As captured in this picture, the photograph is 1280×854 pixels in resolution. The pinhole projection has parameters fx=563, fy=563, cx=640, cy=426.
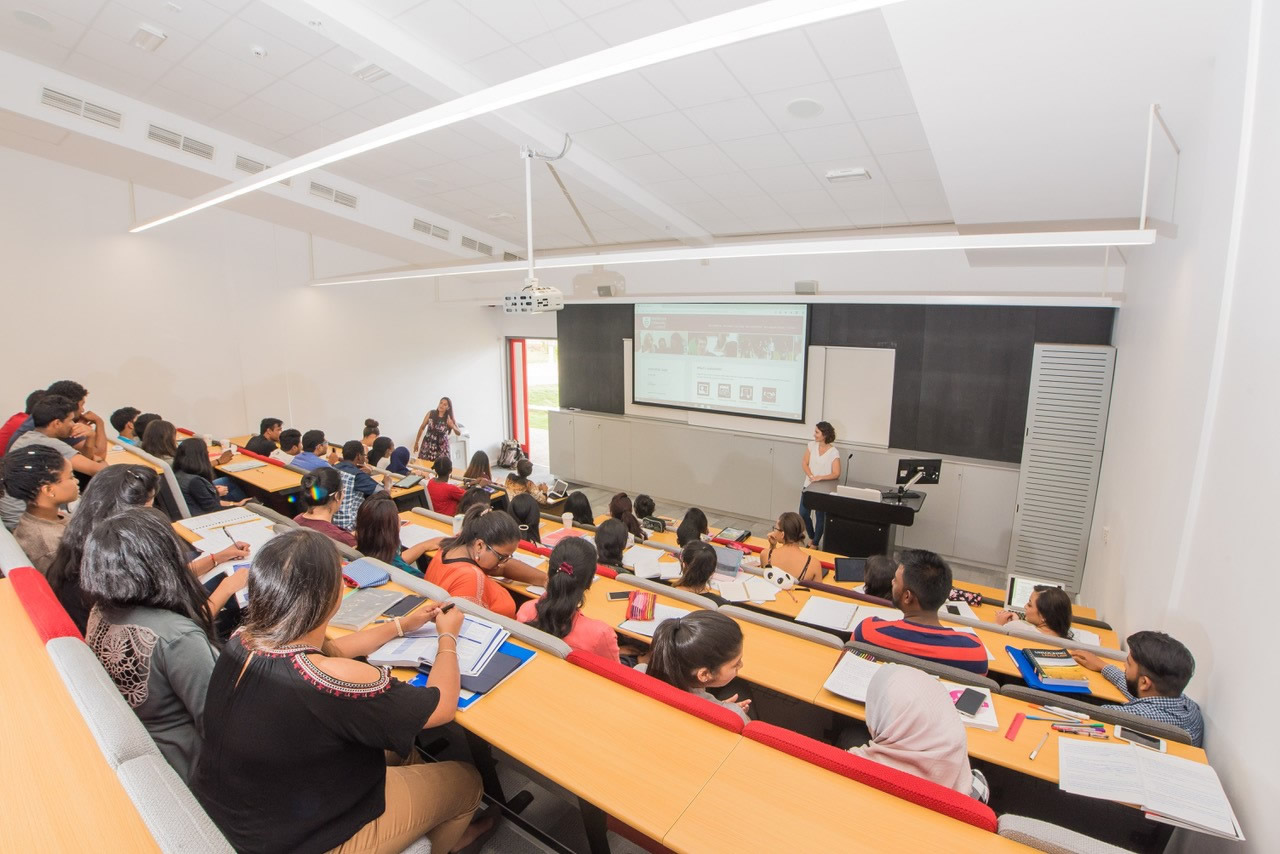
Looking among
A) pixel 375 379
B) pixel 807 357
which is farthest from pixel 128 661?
pixel 375 379

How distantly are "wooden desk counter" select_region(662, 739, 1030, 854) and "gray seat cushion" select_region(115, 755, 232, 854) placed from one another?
0.96 meters

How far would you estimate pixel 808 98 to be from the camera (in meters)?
3.53

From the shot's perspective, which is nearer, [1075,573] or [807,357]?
[1075,573]

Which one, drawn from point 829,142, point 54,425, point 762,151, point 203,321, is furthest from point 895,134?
point 203,321

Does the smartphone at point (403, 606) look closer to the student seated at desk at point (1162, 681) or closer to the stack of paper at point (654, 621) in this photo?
the stack of paper at point (654, 621)

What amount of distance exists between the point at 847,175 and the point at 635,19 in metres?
2.38

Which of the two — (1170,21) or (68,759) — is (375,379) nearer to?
(68,759)

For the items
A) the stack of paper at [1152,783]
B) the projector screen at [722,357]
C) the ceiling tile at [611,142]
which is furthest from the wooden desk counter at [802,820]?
the projector screen at [722,357]

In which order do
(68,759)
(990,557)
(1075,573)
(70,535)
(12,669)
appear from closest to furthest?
(68,759), (12,669), (70,535), (1075,573), (990,557)

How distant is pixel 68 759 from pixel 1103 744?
297cm

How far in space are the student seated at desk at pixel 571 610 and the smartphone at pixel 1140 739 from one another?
187 cm

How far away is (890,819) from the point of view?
1.39 m

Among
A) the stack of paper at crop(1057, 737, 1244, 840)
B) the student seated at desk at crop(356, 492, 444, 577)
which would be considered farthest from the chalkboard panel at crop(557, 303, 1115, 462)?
the student seated at desk at crop(356, 492, 444, 577)

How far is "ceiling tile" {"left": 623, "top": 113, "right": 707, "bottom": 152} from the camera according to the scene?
4043 millimetres
